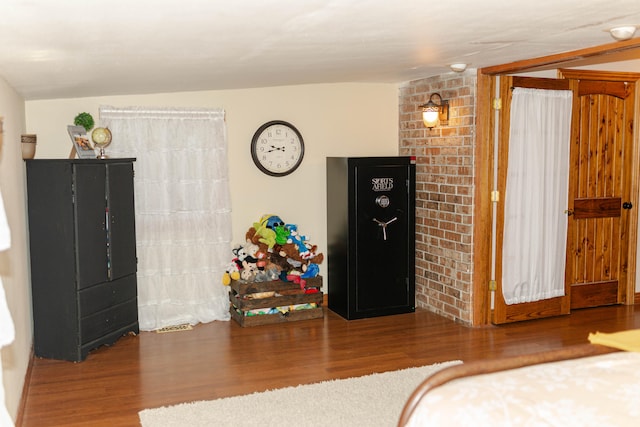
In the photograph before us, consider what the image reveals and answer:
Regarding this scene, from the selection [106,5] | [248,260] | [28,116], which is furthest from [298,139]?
[106,5]

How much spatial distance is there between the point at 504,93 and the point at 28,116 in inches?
153

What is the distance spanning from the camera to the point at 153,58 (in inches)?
125

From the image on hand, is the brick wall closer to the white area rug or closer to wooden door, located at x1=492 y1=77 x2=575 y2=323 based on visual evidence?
wooden door, located at x1=492 y1=77 x2=575 y2=323

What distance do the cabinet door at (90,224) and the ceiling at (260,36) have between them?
2.06 feet

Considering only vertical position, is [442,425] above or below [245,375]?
above

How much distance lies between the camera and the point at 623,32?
10.9 feet

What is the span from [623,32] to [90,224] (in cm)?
364

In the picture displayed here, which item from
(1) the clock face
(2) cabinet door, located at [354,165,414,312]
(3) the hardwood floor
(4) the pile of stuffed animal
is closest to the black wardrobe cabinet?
(3) the hardwood floor

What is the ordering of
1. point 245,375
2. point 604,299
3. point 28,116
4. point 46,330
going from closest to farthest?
point 245,375
point 46,330
point 28,116
point 604,299

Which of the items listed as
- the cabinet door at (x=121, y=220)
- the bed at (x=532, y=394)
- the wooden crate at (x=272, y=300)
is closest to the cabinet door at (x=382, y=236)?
the wooden crate at (x=272, y=300)

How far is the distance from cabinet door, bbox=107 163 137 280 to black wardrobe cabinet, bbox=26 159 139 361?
25mm

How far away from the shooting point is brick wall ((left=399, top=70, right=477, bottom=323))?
539 cm

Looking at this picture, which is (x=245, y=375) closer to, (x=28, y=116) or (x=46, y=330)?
(x=46, y=330)

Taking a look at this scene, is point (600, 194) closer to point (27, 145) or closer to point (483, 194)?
point (483, 194)
